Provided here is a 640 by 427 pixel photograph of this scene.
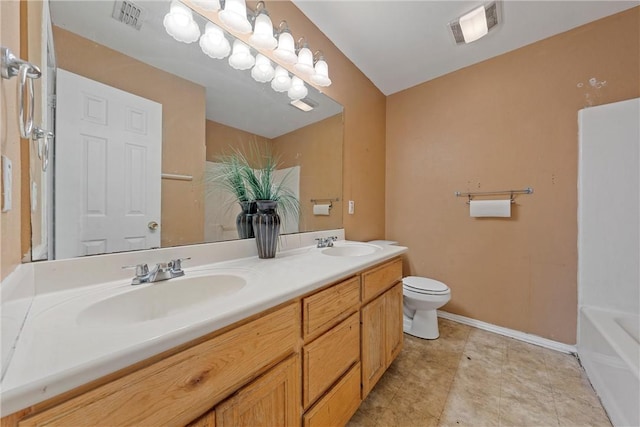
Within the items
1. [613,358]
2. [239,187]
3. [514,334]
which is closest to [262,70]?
[239,187]

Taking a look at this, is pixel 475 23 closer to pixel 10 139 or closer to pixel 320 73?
pixel 320 73

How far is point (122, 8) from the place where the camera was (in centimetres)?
90

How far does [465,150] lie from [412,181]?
0.53 metres

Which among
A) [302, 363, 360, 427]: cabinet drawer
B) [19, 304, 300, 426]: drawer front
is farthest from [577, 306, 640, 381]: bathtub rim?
[19, 304, 300, 426]: drawer front

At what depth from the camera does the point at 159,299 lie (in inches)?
32.1

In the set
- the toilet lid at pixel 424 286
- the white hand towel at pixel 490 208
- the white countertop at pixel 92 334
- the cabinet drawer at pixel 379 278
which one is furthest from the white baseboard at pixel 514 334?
the white countertop at pixel 92 334

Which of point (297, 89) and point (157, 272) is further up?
point (297, 89)

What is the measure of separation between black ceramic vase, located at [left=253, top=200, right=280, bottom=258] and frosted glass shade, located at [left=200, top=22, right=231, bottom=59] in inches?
30.0

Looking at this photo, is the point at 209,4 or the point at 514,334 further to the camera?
the point at 514,334

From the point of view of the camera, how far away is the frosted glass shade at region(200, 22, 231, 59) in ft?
3.73

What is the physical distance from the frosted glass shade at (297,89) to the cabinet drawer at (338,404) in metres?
1.63

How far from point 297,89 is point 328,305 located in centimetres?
141

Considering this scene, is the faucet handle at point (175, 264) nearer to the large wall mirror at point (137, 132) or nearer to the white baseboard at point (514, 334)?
the large wall mirror at point (137, 132)

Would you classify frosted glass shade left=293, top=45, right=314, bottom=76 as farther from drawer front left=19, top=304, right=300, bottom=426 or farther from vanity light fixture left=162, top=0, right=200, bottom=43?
drawer front left=19, top=304, right=300, bottom=426
